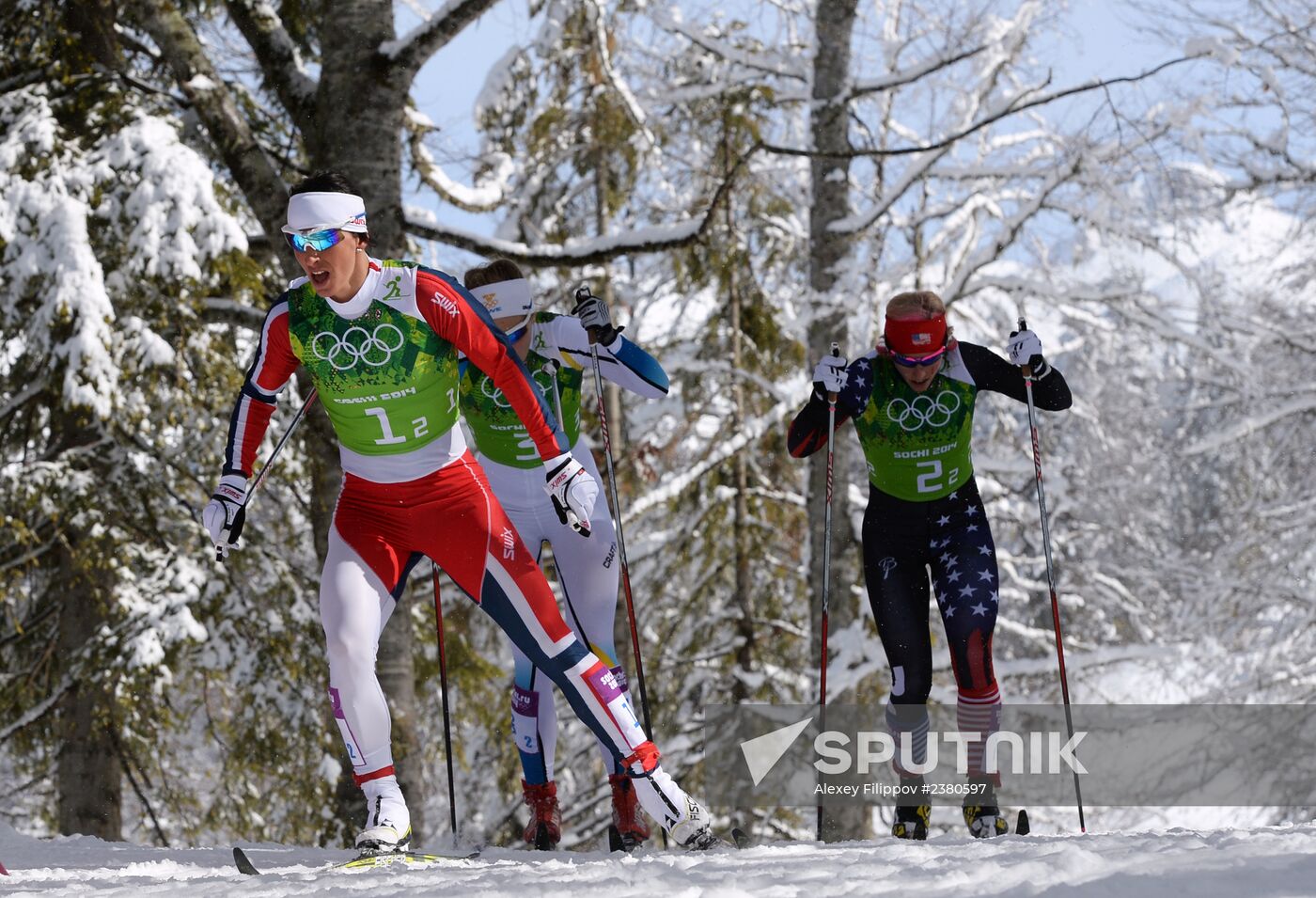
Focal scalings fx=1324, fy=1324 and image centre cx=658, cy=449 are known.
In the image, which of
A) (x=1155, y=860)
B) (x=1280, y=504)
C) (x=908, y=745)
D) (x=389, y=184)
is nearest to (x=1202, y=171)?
(x=1280, y=504)

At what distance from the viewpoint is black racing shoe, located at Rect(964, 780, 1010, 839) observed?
196 inches

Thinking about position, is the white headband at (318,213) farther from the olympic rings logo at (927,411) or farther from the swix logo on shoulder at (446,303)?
the olympic rings logo at (927,411)

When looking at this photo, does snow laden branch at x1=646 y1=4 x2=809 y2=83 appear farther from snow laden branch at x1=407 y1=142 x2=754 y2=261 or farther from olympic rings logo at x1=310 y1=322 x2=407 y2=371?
olympic rings logo at x1=310 y1=322 x2=407 y2=371

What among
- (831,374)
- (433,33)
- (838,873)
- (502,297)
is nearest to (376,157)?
(433,33)

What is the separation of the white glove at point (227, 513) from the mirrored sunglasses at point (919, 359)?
100 inches

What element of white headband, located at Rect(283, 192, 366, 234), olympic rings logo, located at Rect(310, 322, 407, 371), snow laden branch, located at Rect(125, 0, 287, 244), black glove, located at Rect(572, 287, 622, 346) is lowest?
olympic rings logo, located at Rect(310, 322, 407, 371)

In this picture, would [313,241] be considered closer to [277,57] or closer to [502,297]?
[502,297]

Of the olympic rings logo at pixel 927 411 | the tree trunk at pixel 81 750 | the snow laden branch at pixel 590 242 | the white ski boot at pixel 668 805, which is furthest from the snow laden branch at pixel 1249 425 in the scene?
the white ski boot at pixel 668 805

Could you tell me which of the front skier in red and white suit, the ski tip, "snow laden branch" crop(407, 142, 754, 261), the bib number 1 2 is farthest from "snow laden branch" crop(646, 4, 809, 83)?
the ski tip

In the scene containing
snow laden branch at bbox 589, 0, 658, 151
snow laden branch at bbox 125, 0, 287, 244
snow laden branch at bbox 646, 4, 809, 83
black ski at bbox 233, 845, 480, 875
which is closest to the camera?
black ski at bbox 233, 845, 480, 875

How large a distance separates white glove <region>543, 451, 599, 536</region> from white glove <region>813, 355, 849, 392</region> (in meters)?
1.42

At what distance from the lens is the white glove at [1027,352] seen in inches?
205

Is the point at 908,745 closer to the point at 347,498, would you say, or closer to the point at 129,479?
the point at 347,498

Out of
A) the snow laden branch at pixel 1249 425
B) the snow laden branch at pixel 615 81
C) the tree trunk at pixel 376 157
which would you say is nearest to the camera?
the tree trunk at pixel 376 157
